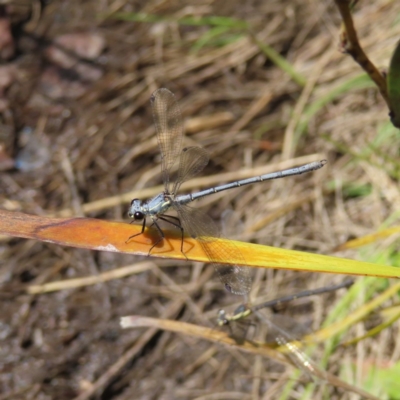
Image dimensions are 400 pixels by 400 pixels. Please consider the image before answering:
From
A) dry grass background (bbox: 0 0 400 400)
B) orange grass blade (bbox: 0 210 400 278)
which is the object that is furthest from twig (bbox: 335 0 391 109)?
dry grass background (bbox: 0 0 400 400)

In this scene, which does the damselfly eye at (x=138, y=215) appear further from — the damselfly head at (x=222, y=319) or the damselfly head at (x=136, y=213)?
the damselfly head at (x=222, y=319)

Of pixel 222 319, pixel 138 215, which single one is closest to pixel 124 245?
pixel 138 215

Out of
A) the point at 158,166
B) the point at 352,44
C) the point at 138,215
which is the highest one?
the point at 158,166

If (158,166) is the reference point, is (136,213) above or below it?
below

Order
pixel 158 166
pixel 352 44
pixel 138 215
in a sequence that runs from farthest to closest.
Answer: pixel 158 166 < pixel 138 215 < pixel 352 44

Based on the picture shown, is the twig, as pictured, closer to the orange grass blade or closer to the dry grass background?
the orange grass blade

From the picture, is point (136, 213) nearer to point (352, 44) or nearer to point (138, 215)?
point (138, 215)

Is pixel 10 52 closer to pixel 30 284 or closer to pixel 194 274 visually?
pixel 30 284
